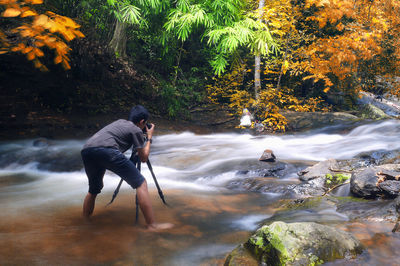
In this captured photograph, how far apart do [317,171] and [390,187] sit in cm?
166

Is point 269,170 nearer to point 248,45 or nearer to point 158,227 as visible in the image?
point 158,227

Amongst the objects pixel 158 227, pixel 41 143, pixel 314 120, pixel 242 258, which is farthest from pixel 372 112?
Result: pixel 242 258

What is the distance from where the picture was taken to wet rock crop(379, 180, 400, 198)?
4.38 metres

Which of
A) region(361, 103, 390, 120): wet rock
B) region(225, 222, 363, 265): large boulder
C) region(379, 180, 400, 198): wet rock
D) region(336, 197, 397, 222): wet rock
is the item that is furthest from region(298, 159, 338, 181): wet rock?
region(361, 103, 390, 120): wet rock

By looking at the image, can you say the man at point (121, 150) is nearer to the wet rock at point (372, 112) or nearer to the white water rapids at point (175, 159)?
the white water rapids at point (175, 159)

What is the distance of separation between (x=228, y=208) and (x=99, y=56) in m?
10.7

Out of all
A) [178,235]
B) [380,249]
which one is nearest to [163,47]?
[178,235]

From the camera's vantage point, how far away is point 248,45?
Answer: 41.4 ft

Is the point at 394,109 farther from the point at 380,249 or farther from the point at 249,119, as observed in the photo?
the point at 380,249

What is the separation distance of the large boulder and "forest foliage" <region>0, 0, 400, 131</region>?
31.1ft

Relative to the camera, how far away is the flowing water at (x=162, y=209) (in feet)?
10.8

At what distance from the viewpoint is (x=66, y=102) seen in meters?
12.3

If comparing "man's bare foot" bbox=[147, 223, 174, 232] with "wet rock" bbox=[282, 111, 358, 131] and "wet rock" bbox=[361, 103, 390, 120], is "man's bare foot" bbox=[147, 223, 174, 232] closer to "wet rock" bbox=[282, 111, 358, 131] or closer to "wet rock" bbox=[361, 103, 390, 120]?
"wet rock" bbox=[282, 111, 358, 131]

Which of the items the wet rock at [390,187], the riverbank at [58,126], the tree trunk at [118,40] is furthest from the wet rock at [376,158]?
the tree trunk at [118,40]
